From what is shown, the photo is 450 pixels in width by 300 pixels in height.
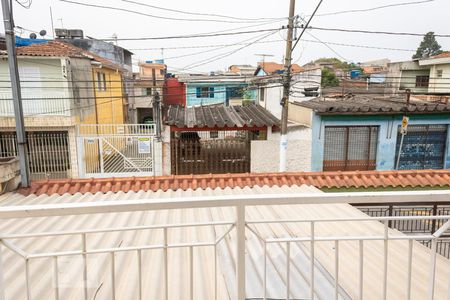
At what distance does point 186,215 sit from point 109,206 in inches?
113

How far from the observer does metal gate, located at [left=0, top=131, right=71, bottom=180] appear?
1202 cm

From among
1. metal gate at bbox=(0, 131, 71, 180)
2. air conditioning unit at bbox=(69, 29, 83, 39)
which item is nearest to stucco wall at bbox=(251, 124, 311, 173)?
metal gate at bbox=(0, 131, 71, 180)

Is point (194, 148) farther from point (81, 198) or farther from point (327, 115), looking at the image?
point (81, 198)

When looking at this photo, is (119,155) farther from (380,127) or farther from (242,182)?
(380,127)

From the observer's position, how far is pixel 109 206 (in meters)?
1.38

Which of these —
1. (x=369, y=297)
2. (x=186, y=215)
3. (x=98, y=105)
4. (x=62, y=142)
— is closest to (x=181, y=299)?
(x=369, y=297)

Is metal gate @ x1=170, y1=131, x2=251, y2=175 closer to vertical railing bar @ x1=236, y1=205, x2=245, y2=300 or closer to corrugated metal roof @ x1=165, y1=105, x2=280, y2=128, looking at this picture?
corrugated metal roof @ x1=165, y1=105, x2=280, y2=128

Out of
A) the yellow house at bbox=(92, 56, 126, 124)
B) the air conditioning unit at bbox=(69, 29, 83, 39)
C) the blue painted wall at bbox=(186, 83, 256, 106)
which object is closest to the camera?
the yellow house at bbox=(92, 56, 126, 124)

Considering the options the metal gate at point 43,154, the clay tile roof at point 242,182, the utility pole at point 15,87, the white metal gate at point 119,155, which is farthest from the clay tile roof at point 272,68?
the utility pole at point 15,87

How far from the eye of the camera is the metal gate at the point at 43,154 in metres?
12.0

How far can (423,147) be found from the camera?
1286cm

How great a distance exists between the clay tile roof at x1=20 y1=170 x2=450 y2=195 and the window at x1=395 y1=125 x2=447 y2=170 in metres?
7.06

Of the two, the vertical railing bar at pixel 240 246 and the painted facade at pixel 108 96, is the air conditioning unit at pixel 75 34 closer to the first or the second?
the painted facade at pixel 108 96

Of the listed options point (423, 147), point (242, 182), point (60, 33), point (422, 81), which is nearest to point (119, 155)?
point (242, 182)
